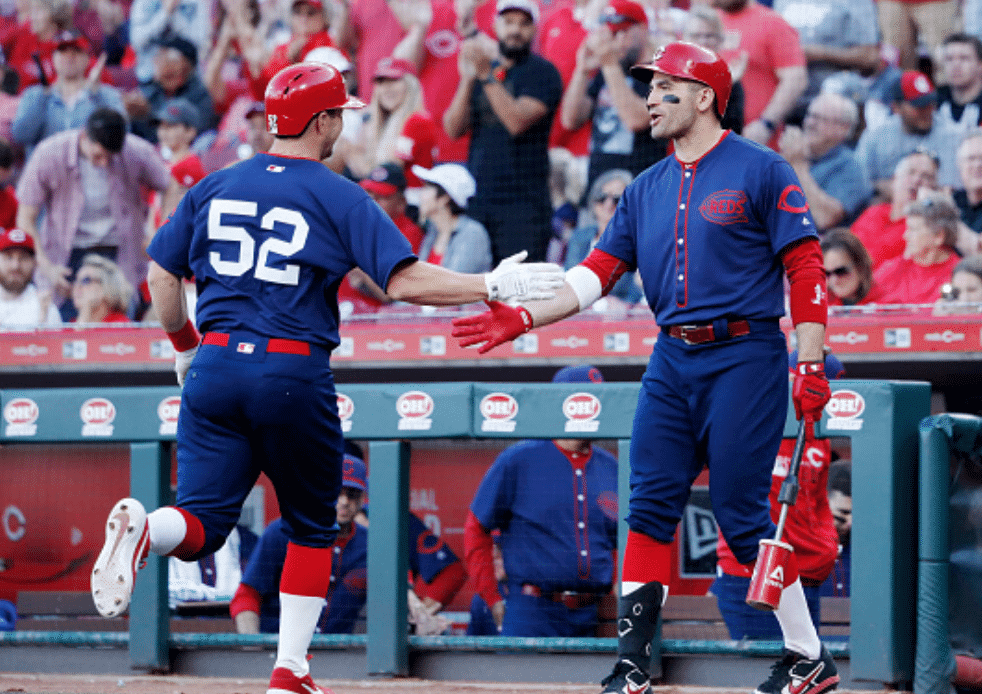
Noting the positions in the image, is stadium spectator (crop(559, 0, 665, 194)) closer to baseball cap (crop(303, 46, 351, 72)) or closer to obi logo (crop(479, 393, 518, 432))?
baseball cap (crop(303, 46, 351, 72))

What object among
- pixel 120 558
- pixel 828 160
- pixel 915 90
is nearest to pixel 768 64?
pixel 828 160

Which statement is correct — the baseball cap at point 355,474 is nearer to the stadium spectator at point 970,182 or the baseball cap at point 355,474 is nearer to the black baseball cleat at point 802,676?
the black baseball cleat at point 802,676

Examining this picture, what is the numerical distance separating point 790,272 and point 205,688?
8.36 feet

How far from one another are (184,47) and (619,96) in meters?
3.47

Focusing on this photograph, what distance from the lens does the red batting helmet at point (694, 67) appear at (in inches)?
147

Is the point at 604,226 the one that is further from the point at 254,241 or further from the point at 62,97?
the point at 62,97

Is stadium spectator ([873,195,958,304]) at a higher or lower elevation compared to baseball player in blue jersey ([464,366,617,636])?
higher

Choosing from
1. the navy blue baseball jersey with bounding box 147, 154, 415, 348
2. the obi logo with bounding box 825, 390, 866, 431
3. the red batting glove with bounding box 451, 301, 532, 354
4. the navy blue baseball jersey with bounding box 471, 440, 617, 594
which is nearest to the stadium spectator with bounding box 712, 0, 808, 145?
the navy blue baseball jersey with bounding box 471, 440, 617, 594

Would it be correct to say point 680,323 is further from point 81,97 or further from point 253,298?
point 81,97

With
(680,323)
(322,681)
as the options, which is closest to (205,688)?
(322,681)

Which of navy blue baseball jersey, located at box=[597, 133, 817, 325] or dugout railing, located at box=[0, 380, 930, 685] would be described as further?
dugout railing, located at box=[0, 380, 930, 685]

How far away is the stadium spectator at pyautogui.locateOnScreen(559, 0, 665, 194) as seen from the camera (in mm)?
7375

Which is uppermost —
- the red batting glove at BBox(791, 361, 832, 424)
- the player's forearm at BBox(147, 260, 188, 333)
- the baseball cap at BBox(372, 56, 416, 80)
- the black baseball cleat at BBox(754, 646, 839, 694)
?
the baseball cap at BBox(372, 56, 416, 80)

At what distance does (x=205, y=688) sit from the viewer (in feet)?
15.3
